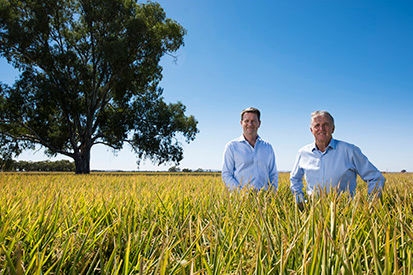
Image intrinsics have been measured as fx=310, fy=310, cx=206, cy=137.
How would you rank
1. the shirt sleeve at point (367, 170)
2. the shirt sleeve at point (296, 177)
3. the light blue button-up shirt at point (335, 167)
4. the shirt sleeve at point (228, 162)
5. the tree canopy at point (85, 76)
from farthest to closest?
the tree canopy at point (85, 76) < the shirt sleeve at point (228, 162) < the shirt sleeve at point (296, 177) < the light blue button-up shirt at point (335, 167) < the shirt sleeve at point (367, 170)

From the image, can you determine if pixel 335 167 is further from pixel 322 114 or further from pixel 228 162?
pixel 228 162

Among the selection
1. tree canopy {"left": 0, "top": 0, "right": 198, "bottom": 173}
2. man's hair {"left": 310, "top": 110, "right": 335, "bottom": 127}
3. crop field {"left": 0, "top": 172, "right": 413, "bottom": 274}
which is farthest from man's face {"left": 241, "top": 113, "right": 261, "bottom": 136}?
tree canopy {"left": 0, "top": 0, "right": 198, "bottom": 173}

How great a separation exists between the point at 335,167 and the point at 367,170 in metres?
0.35

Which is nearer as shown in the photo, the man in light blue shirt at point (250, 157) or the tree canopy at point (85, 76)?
the man in light blue shirt at point (250, 157)

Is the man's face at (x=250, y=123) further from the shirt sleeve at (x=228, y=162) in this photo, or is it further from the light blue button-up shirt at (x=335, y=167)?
the light blue button-up shirt at (x=335, y=167)

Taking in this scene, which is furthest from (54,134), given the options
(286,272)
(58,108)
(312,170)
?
(286,272)

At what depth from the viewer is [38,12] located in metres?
20.2

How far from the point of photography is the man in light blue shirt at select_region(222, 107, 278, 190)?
15.6 feet

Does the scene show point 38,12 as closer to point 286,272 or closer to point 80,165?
point 80,165

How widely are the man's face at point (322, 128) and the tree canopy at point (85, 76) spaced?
17488mm

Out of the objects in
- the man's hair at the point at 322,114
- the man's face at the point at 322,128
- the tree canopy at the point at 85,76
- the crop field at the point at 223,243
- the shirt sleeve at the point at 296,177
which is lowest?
the crop field at the point at 223,243

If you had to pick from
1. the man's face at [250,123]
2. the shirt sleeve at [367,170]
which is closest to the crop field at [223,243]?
the shirt sleeve at [367,170]

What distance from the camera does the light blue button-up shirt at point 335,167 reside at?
3.53 metres

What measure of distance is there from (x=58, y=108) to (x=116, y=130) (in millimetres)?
4416
